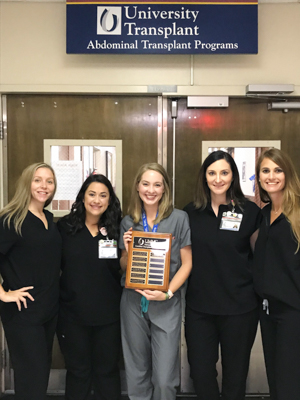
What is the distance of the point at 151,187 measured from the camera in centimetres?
188

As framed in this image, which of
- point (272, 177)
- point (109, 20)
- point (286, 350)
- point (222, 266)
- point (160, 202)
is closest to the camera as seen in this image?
point (286, 350)

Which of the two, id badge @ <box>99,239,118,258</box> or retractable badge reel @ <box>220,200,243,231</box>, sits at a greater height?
retractable badge reel @ <box>220,200,243,231</box>

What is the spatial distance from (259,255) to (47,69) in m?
2.12

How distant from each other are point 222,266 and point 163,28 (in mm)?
1846

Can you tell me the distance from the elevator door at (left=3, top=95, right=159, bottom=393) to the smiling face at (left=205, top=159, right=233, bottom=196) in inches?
30.5

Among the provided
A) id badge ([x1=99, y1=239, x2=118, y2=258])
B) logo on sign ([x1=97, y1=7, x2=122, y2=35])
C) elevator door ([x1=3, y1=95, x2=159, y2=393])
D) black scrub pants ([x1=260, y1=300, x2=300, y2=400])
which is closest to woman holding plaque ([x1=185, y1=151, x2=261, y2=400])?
black scrub pants ([x1=260, y1=300, x2=300, y2=400])

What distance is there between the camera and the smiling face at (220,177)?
6.26 ft

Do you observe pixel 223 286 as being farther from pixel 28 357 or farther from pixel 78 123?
pixel 78 123

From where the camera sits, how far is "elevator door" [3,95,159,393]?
2580 millimetres

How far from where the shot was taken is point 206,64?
2514 mm

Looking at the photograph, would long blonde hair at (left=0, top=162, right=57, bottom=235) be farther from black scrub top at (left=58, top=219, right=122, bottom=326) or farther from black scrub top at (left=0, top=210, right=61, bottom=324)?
black scrub top at (left=58, top=219, right=122, bottom=326)

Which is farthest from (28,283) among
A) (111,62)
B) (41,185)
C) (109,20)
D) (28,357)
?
(109,20)

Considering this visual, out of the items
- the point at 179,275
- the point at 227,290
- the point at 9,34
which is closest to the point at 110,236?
the point at 179,275

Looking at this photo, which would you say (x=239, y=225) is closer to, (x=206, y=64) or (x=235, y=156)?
(x=235, y=156)
